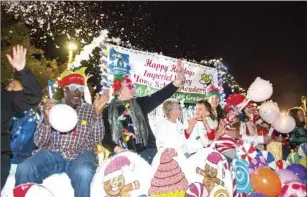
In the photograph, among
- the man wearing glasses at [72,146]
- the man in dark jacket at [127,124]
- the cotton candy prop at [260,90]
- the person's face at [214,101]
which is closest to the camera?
the man wearing glasses at [72,146]

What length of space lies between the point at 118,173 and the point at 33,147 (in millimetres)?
931

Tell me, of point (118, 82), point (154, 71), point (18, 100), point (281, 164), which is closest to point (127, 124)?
point (118, 82)

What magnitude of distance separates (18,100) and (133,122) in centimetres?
136

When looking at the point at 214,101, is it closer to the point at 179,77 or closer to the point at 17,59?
the point at 179,77

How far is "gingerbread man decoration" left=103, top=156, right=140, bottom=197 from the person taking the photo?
3533 mm

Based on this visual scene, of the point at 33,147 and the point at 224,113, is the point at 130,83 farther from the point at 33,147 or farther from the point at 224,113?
the point at 224,113

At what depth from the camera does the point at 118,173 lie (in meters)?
3.61

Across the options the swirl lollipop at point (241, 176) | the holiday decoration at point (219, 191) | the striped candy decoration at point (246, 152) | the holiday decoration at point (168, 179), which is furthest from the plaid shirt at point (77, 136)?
the striped candy decoration at point (246, 152)

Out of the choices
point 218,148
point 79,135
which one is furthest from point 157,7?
point 79,135

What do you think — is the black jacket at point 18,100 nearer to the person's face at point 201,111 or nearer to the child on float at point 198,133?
the child on float at point 198,133

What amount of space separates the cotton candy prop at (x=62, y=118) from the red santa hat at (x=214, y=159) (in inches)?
67.2

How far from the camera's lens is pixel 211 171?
4172 millimetres

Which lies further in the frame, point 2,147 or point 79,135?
point 79,135

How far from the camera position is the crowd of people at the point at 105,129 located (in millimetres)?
3316
